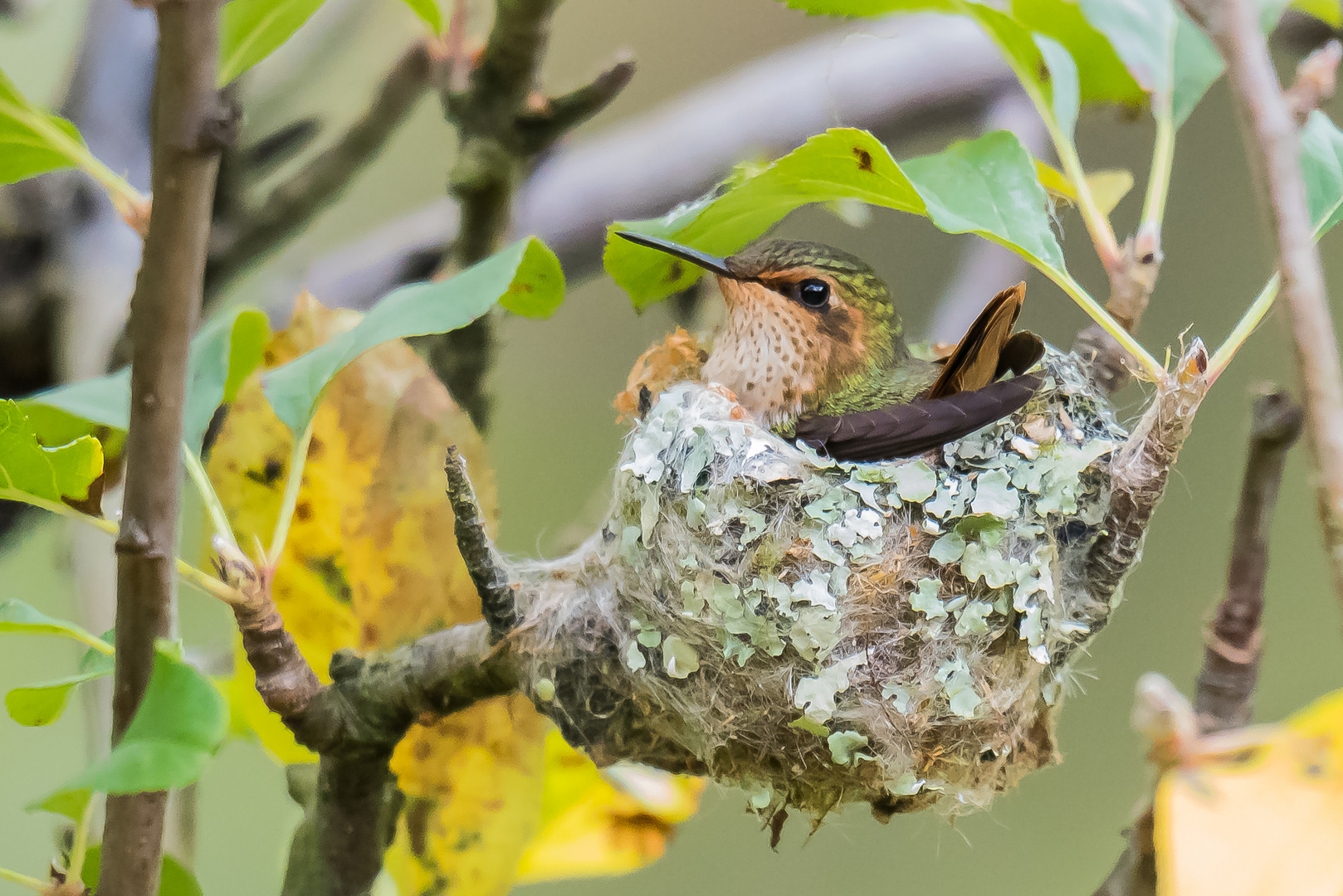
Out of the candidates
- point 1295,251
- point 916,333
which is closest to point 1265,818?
point 1295,251

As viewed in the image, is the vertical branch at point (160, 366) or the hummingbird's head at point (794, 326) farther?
the hummingbird's head at point (794, 326)

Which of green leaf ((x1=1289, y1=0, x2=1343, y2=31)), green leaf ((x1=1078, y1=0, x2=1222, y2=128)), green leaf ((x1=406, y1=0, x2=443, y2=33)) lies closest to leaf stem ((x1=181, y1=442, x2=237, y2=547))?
green leaf ((x1=406, y1=0, x2=443, y2=33))

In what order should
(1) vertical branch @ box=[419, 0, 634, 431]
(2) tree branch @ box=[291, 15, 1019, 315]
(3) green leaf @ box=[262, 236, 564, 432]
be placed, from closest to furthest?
(3) green leaf @ box=[262, 236, 564, 432]
(1) vertical branch @ box=[419, 0, 634, 431]
(2) tree branch @ box=[291, 15, 1019, 315]

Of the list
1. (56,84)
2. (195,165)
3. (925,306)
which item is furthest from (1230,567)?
(56,84)

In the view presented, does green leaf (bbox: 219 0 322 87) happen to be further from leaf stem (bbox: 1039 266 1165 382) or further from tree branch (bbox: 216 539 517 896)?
leaf stem (bbox: 1039 266 1165 382)

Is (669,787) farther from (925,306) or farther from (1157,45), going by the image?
(925,306)

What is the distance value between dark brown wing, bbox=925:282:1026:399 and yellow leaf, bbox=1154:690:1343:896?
373 millimetres

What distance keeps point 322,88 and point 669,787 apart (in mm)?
1377

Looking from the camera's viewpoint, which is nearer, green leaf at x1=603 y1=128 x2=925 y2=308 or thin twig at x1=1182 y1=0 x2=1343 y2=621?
thin twig at x1=1182 y1=0 x2=1343 y2=621

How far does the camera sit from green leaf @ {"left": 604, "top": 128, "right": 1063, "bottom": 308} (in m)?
0.53

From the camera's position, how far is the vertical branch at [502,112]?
0.85 m

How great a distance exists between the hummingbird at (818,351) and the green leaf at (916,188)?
0.16 metres

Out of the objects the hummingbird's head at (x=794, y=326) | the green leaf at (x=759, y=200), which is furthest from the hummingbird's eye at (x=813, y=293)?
the green leaf at (x=759, y=200)

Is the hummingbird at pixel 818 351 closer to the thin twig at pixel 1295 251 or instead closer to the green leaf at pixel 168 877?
the thin twig at pixel 1295 251
